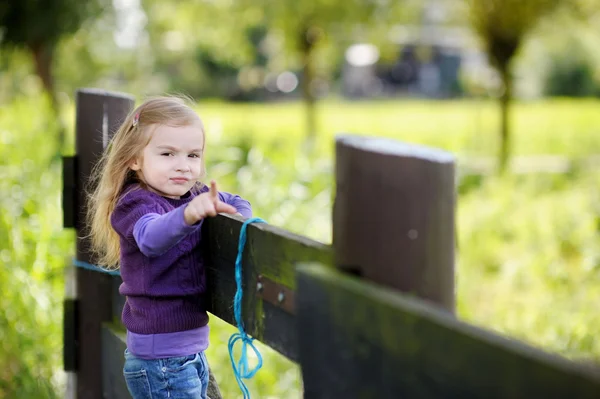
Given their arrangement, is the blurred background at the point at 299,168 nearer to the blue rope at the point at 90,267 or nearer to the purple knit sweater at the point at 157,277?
the blue rope at the point at 90,267

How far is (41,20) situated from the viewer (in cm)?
835

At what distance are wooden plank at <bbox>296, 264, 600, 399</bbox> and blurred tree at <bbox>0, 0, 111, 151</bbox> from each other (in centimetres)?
745

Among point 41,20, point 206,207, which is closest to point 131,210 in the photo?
point 206,207

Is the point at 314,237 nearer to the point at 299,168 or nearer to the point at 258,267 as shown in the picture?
the point at 299,168

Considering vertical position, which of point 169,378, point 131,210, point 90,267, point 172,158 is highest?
point 172,158

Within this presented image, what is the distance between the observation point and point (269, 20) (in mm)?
13156

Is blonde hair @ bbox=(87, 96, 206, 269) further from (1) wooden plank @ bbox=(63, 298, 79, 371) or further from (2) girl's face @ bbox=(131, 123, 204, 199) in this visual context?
(1) wooden plank @ bbox=(63, 298, 79, 371)

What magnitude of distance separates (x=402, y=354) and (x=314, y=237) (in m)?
4.33

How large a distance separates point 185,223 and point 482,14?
10314 millimetres

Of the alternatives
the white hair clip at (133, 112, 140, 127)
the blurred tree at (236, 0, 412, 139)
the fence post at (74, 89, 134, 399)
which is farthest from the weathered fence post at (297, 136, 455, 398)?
the blurred tree at (236, 0, 412, 139)

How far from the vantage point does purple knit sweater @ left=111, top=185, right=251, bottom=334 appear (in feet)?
5.75

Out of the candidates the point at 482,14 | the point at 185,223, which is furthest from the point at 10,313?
the point at 482,14

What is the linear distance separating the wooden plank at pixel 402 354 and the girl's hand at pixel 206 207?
0.35 meters

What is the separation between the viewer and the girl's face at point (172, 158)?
178 centimetres
